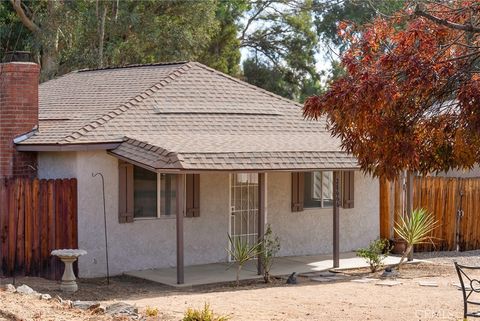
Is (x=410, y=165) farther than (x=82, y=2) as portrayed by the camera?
No

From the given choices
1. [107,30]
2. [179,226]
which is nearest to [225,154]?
[179,226]

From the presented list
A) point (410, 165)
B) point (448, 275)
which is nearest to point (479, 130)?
point (410, 165)

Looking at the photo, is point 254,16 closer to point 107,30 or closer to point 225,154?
point 107,30

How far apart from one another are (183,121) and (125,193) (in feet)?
8.26

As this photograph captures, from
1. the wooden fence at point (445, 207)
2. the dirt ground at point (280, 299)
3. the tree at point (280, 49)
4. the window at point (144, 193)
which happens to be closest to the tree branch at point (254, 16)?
the tree at point (280, 49)

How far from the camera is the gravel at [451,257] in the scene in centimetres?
1992

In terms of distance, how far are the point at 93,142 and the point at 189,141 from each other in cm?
192

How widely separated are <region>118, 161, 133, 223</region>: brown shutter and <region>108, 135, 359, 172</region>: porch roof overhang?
1.85ft

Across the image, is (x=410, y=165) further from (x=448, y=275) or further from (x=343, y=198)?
(x=343, y=198)

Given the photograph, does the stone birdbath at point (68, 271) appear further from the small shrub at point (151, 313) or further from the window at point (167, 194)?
the small shrub at point (151, 313)

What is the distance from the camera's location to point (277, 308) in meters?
13.3

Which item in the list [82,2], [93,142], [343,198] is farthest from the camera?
[82,2]

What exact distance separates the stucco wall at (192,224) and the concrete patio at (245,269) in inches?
14.0

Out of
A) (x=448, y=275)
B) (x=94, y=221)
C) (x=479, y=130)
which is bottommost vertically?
(x=448, y=275)
